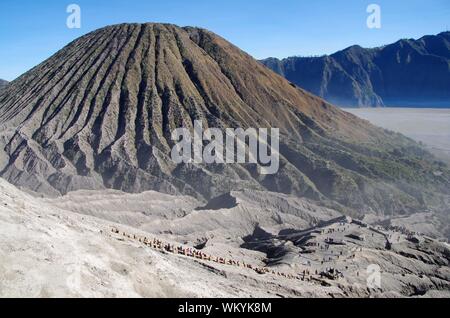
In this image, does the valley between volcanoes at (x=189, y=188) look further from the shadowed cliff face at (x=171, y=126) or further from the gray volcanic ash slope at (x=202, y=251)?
the shadowed cliff face at (x=171, y=126)

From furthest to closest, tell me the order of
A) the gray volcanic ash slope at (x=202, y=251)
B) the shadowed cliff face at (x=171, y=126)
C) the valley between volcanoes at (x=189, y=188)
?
the shadowed cliff face at (x=171, y=126), the valley between volcanoes at (x=189, y=188), the gray volcanic ash slope at (x=202, y=251)

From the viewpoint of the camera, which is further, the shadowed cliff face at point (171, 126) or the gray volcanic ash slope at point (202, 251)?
the shadowed cliff face at point (171, 126)

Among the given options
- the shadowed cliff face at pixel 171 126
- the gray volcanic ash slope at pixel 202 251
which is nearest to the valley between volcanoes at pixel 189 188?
the gray volcanic ash slope at pixel 202 251

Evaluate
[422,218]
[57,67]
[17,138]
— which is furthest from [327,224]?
[57,67]

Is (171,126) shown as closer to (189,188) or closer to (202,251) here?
(189,188)

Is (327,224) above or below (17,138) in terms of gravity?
below
